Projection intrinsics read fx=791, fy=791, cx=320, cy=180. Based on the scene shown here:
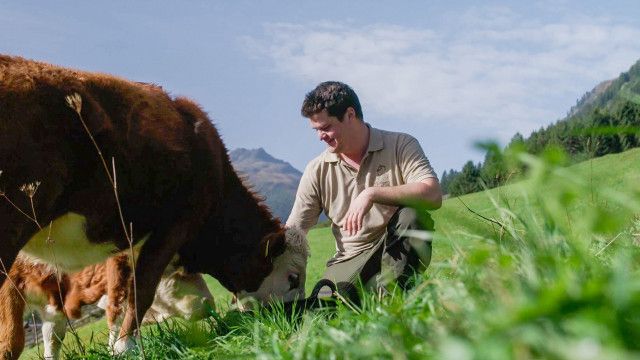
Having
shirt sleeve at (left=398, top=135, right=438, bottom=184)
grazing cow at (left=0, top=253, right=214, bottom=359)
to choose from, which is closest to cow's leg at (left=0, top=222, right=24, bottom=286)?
grazing cow at (left=0, top=253, right=214, bottom=359)

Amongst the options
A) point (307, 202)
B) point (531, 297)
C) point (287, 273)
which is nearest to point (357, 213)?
point (307, 202)

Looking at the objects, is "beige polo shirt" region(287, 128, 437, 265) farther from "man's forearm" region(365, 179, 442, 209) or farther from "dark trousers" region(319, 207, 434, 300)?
"man's forearm" region(365, 179, 442, 209)

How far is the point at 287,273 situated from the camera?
25.5ft

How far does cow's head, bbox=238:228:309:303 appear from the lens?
773 cm

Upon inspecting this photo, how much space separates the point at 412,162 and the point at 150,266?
238 cm

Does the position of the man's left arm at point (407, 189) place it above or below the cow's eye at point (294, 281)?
above

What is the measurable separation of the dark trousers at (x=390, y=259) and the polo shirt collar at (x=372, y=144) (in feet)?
2.18

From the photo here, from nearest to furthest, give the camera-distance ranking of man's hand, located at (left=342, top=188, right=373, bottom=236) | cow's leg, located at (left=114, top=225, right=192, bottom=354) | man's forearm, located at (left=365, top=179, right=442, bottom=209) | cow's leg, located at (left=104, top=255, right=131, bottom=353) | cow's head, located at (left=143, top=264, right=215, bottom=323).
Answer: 1. man's hand, located at (left=342, top=188, right=373, bottom=236)
2. man's forearm, located at (left=365, top=179, right=442, bottom=209)
3. cow's leg, located at (left=114, top=225, right=192, bottom=354)
4. cow's leg, located at (left=104, top=255, right=131, bottom=353)
5. cow's head, located at (left=143, top=264, right=215, bottom=323)

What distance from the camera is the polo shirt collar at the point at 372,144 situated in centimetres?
703

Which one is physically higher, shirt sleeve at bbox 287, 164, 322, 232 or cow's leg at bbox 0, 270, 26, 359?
shirt sleeve at bbox 287, 164, 322, 232

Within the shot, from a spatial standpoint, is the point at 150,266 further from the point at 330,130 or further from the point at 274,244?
the point at 330,130

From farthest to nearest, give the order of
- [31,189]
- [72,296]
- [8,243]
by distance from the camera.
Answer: [72,296] → [8,243] → [31,189]

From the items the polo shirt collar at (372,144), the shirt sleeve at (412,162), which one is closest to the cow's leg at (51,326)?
the polo shirt collar at (372,144)

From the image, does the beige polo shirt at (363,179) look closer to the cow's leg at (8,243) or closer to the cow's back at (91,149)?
the cow's back at (91,149)
